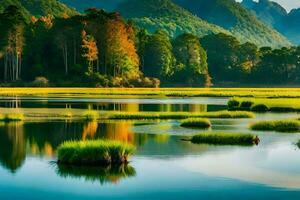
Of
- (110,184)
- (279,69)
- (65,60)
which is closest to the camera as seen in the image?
(110,184)

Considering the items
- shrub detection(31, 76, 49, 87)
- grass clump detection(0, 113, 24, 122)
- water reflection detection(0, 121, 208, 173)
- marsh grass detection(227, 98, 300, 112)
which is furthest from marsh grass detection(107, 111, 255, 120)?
shrub detection(31, 76, 49, 87)

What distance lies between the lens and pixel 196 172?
891 inches

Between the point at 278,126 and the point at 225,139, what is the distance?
8191 millimetres

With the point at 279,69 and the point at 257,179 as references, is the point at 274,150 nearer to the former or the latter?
the point at 257,179

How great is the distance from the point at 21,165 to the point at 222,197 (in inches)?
351

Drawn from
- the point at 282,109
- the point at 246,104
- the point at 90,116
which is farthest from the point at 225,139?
the point at 246,104

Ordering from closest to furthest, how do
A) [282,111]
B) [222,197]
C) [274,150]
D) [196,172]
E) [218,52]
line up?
[222,197] → [196,172] → [274,150] → [282,111] → [218,52]

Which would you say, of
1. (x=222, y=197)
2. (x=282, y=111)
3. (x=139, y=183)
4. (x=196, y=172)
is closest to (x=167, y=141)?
(x=196, y=172)

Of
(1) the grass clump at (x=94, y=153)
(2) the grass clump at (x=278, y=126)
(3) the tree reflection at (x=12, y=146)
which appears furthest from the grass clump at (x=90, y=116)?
(1) the grass clump at (x=94, y=153)

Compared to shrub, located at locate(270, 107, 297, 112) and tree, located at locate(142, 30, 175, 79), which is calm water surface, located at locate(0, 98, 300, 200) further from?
tree, located at locate(142, 30, 175, 79)

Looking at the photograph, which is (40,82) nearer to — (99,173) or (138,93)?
(138,93)

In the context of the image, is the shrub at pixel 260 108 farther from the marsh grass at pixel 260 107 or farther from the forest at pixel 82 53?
the forest at pixel 82 53

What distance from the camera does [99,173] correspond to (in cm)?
2186

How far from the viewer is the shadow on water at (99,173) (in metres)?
21.1
